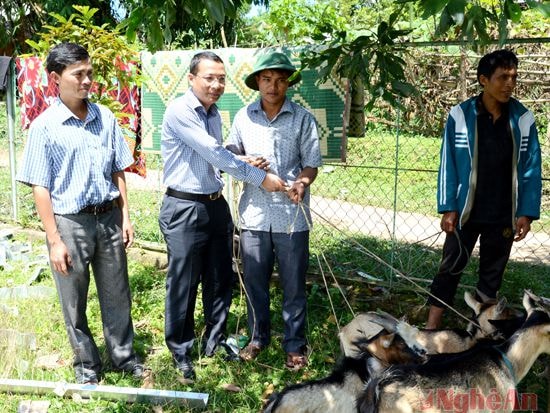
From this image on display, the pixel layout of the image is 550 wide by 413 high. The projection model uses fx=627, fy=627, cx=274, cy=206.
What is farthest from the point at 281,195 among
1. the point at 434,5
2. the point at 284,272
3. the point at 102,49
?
the point at 102,49

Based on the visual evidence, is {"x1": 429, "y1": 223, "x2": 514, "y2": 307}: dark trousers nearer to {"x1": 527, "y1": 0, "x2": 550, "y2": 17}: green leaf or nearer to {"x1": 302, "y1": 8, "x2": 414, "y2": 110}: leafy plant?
{"x1": 302, "y1": 8, "x2": 414, "y2": 110}: leafy plant

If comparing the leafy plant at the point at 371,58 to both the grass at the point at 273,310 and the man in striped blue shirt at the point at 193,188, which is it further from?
the grass at the point at 273,310

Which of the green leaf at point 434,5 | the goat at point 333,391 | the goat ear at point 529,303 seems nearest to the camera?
the green leaf at point 434,5

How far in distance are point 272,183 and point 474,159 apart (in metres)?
1.24

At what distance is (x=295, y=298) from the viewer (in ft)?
13.5

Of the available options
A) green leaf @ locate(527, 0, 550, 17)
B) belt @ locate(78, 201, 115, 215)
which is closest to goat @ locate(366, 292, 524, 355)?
belt @ locate(78, 201, 115, 215)

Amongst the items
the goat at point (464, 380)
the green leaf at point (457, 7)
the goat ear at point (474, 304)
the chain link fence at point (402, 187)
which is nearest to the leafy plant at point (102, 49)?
the chain link fence at point (402, 187)

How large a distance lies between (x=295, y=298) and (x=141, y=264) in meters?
2.40

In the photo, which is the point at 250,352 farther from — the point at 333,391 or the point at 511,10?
the point at 511,10

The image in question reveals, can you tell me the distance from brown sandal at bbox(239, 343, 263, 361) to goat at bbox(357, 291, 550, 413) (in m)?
1.30

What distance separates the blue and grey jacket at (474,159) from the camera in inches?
150

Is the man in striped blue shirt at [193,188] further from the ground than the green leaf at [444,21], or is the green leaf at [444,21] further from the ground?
the green leaf at [444,21]

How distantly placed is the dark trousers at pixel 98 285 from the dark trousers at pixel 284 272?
80cm

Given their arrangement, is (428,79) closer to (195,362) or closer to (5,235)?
(195,362)
